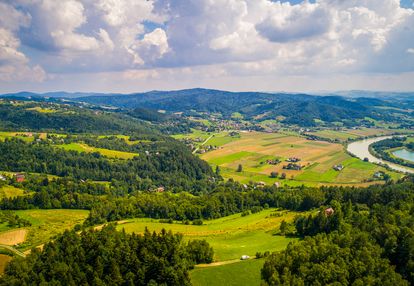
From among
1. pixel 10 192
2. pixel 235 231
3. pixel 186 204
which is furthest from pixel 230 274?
pixel 10 192

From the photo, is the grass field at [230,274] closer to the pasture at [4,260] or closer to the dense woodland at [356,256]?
the dense woodland at [356,256]

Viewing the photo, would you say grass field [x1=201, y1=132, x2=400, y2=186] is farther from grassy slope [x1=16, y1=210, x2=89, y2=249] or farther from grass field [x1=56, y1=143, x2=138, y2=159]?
grassy slope [x1=16, y1=210, x2=89, y2=249]

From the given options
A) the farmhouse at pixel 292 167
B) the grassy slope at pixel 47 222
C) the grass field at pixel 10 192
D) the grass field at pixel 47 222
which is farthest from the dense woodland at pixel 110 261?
the farmhouse at pixel 292 167

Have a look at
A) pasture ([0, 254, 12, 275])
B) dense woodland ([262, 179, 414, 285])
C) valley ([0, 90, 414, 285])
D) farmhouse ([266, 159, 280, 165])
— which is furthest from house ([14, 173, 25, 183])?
farmhouse ([266, 159, 280, 165])

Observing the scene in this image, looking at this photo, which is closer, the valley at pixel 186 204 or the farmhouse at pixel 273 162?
the valley at pixel 186 204

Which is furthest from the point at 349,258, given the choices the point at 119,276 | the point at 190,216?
the point at 190,216

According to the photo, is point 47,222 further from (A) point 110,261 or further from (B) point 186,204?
(A) point 110,261

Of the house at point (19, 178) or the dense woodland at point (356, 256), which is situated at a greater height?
the dense woodland at point (356, 256)
